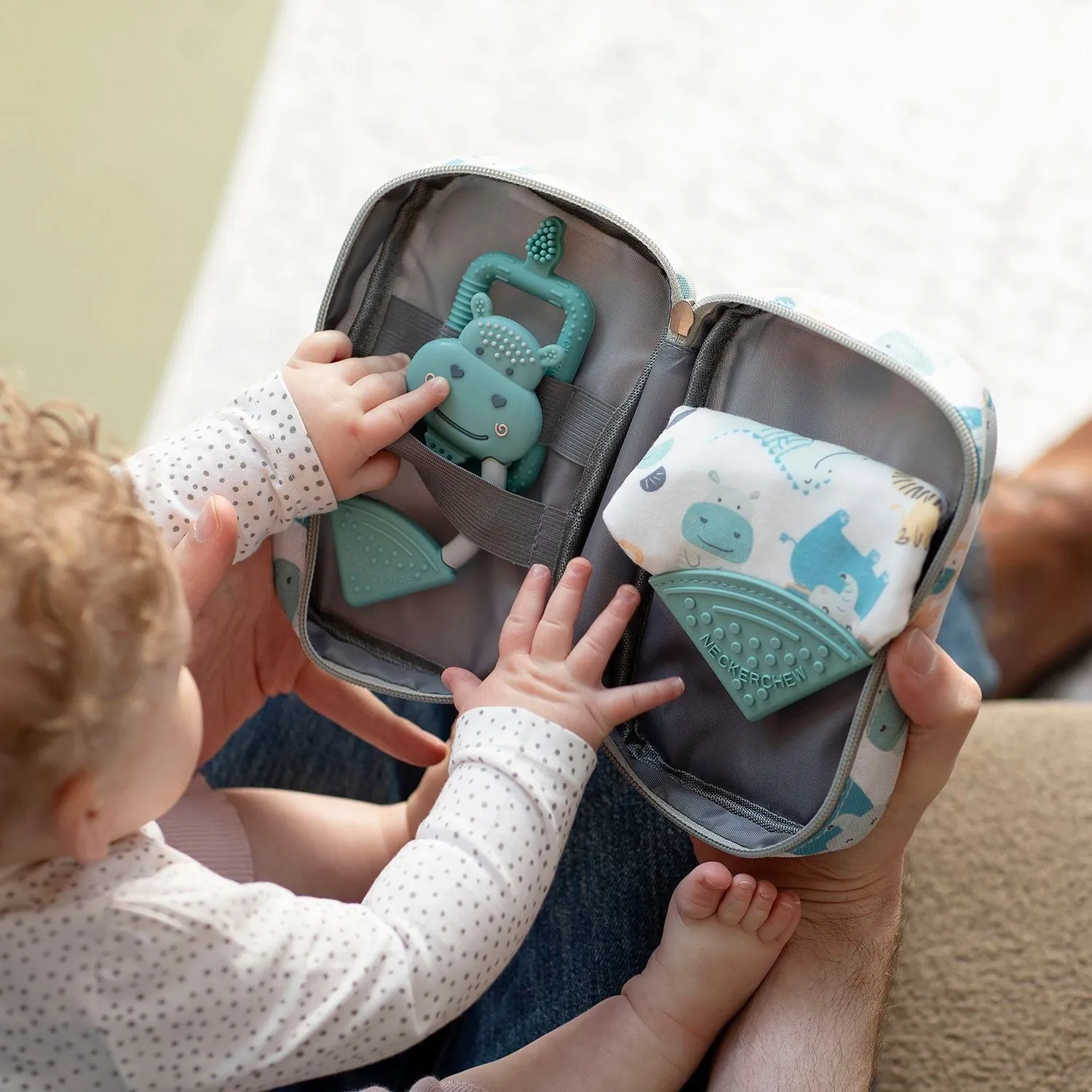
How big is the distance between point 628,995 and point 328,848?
0.24 meters

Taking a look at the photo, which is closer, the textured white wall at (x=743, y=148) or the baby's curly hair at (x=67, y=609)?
the baby's curly hair at (x=67, y=609)

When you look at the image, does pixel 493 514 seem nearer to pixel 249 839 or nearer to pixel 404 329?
pixel 404 329

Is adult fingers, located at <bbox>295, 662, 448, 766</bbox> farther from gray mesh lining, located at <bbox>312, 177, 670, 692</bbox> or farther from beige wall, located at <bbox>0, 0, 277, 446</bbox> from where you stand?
beige wall, located at <bbox>0, 0, 277, 446</bbox>

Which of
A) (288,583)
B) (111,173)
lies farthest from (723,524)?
(111,173)

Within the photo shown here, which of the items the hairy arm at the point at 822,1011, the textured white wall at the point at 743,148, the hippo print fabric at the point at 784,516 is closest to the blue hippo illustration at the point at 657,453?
the hippo print fabric at the point at 784,516

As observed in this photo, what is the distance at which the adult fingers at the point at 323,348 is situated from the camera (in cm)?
78

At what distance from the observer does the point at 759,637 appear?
0.66 m

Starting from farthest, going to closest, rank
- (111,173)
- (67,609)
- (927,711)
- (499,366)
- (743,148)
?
(111,173) < (743,148) < (499,366) < (927,711) < (67,609)

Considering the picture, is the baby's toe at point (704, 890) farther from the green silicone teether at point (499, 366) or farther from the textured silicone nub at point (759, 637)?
the green silicone teether at point (499, 366)

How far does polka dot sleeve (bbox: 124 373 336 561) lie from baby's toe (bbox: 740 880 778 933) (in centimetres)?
37

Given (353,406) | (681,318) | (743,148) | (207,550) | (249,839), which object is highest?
(743,148)

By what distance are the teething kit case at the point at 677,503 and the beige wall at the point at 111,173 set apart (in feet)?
2.68

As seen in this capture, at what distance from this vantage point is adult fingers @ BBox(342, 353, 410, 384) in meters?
0.77

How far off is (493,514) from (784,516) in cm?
20
